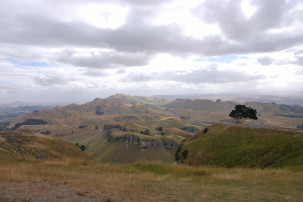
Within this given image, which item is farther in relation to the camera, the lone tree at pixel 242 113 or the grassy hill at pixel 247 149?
the lone tree at pixel 242 113

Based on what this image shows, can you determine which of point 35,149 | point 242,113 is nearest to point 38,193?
point 35,149

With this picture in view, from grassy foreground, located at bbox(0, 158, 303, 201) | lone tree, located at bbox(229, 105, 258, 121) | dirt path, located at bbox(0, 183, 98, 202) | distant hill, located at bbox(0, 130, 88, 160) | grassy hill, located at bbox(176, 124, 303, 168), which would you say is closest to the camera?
dirt path, located at bbox(0, 183, 98, 202)

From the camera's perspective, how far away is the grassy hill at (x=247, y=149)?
37.7m

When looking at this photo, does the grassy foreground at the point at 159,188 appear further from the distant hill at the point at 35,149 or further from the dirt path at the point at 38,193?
the distant hill at the point at 35,149

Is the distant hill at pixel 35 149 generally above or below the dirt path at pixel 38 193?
below

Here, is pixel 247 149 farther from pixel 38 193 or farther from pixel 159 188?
pixel 38 193

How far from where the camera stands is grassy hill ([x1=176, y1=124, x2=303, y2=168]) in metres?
37.7

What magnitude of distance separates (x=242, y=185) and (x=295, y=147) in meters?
32.8

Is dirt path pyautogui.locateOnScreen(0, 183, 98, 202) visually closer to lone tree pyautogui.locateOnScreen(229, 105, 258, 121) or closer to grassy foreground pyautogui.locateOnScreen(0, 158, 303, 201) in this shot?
grassy foreground pyautogui.locateOnScreen(0, 158, 303, 201)

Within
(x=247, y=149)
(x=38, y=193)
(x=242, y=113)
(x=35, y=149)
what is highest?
(x=38, y=193)

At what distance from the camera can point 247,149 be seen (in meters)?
47.6

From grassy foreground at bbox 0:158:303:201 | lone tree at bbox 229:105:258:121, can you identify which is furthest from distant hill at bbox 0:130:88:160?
lone tree at bbox 229:105:258:121

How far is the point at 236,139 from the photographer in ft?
191

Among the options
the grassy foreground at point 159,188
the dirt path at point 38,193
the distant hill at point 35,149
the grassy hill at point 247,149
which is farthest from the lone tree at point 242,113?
the dirt path at point 38,193
